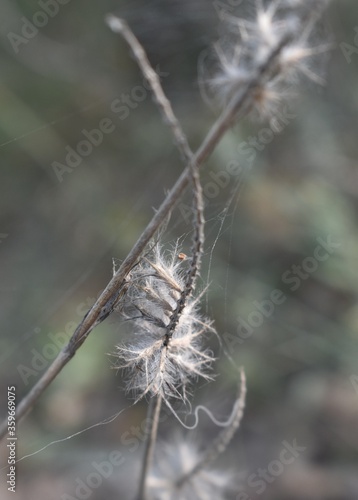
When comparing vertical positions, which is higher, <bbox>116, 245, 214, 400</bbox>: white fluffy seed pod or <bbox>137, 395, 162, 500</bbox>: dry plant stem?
<bbox>116, 245, 214, 400</bbox>: white fluffy seed pod

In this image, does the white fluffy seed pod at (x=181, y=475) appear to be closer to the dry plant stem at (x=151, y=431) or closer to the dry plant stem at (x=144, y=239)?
the dry plant stem at (x=151, y=431)

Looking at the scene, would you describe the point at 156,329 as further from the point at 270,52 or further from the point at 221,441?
the point at 270,52

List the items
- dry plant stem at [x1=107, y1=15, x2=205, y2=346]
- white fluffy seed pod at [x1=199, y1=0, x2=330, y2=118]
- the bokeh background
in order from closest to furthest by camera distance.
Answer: dry plant stem at [x1=107, y1=15, x2=205, y2=346] < white fluffy seed pod at [x1=199, y1=0, x2=330, y2=118] < the bokeh background

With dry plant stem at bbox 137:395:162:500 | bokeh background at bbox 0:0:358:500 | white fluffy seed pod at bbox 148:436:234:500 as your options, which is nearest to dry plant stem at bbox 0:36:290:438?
dry plant stem at bbox 137:395:162:500

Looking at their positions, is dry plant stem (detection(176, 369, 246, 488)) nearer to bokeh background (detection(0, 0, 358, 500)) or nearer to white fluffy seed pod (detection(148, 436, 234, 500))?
white fluffy seed pod (detection(148, 436, 234, 500))

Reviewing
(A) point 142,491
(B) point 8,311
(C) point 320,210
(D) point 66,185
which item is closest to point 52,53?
(D) point 66,185

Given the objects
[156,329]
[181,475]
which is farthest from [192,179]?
[181,475]

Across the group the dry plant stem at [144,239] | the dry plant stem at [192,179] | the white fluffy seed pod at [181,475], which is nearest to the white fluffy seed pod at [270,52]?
the dry plant stem at [144,239]

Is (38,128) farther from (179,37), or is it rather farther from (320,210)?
(320,210)
